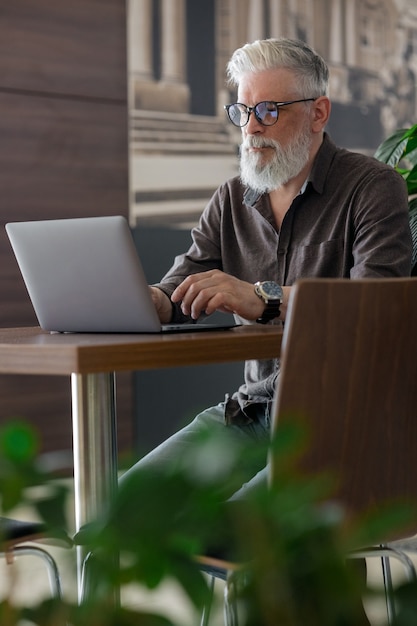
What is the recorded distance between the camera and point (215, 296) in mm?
1779

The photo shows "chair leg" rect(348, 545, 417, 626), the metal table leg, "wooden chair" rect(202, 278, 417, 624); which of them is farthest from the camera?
the metal table leg

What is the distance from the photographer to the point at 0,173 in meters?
4.11

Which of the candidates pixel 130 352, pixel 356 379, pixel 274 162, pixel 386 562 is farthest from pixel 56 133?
pixel 356 379

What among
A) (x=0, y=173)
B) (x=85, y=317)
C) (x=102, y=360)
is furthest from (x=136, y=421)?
(x=102, y=360)

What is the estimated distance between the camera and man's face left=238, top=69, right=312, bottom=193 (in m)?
2.28

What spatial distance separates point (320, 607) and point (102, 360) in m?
1.15

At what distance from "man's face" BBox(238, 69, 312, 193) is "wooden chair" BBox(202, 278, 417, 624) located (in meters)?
0.96

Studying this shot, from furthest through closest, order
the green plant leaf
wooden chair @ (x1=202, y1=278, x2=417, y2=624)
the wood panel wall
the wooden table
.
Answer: the wood panel wall < the green plant leaf < the wooden table < wooden chair @ (x1=202, y1=278, x2=417, y2=624)

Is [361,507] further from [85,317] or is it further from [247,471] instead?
[247,471]

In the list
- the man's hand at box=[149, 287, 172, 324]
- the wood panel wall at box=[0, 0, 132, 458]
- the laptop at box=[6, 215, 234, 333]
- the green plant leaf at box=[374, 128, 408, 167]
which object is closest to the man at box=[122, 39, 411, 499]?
the man's hand at box=[149, 287, 172, 324]

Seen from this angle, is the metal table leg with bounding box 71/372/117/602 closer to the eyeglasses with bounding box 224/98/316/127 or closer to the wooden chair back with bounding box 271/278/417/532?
the wooden chair back with bounding box 271/278/417/532

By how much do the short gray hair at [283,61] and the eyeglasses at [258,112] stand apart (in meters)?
0.09

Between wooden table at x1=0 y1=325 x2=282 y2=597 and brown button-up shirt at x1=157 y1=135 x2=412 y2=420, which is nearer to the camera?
wooden table at x1=0 y1=325 x2=282 y2=597

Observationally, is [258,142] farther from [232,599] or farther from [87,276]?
[232,599]
